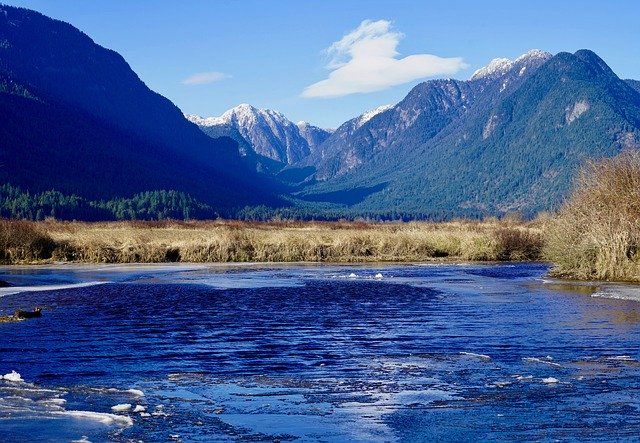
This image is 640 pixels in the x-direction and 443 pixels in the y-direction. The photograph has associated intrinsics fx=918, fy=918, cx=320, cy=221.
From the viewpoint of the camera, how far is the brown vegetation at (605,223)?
135ft

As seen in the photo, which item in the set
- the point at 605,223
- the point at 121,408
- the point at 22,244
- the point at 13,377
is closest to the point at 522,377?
the point at 121,408

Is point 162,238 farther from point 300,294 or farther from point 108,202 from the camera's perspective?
point 108,202

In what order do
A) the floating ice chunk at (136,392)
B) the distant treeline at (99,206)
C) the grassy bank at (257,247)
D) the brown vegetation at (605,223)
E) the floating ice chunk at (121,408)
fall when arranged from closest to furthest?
A: the floating ice chunk at (121,408), the floating ice chunk at (136,392), the brown vegetation at (605,223), the grassy bank at (257,247), the distant treeline at (99,206)

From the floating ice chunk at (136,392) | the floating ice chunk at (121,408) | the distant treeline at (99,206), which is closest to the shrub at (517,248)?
the floating ice chunk at (136,392)

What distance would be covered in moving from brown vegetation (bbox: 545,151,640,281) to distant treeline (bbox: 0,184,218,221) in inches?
4132

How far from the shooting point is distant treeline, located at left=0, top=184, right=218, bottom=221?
147875mm

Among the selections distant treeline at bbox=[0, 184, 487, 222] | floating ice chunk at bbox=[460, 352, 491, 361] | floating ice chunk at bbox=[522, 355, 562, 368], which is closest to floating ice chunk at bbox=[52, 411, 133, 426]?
floating ice chunk at bbox=[460, 352, 491, 361]

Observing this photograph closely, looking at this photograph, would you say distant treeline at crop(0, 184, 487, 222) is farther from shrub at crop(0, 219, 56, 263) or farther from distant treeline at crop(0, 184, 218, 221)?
shrub at crop(0, 219, 56, 263)

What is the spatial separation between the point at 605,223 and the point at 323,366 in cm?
2555

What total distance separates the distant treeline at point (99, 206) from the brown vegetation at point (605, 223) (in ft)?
344

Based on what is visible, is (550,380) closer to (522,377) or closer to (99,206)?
(522,377)

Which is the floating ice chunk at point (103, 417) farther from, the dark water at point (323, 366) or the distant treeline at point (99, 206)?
the distant treeline at point (99, 206)

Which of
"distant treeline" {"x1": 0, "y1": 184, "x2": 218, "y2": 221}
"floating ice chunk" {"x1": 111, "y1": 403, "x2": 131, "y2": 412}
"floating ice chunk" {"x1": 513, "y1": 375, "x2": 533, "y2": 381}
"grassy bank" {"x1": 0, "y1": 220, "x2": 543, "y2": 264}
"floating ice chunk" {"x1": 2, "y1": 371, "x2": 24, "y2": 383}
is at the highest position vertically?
"distant treeline" {"x1": 0, "y1": 184, "x2": 218, "y2": 221}

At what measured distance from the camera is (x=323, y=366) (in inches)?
765
